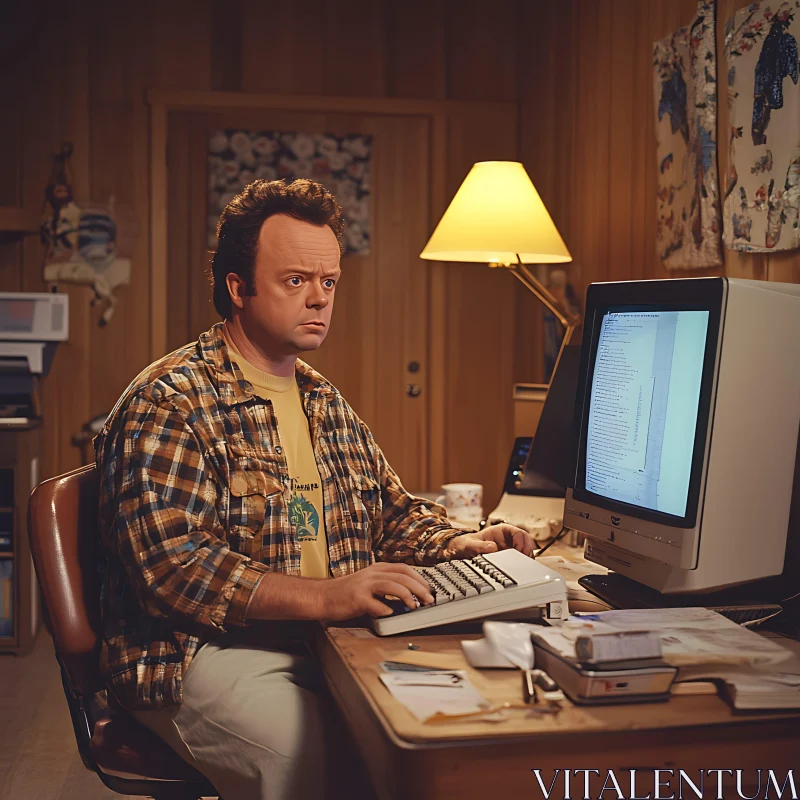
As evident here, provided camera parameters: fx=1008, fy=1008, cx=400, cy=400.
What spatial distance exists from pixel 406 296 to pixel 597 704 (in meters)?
3.50

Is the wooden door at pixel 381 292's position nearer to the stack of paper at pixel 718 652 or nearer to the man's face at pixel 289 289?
the man's face at pixel 289 289

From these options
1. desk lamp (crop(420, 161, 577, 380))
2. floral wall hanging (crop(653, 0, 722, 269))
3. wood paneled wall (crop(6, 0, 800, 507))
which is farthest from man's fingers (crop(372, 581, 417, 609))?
wood paneled wall (crop(6, 0, 800, 507))

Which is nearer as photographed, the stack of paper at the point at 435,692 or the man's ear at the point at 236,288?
the stack of paper at the point at 435,692

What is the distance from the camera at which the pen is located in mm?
1036

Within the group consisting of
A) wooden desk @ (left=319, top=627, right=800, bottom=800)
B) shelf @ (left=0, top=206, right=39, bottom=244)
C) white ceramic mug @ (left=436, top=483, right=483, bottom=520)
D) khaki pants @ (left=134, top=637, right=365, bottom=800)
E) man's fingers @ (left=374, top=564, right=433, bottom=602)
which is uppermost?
shelf @ (left=0, top=206, right=39, bottom=244)

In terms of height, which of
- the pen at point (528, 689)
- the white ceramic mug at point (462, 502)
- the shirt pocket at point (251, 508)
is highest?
the shirt pocket at point (251, 508)

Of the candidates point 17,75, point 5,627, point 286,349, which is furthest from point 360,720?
point 17,75

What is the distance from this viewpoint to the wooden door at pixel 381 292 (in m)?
4.30

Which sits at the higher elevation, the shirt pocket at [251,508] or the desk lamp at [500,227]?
the desk lamp at [500,227]

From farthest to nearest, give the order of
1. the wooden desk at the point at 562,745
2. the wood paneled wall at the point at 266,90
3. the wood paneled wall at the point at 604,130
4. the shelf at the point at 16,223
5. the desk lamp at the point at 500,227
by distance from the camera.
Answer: the wood paneled wall at the point at 266,90 → the shelf at the point at 16,223 → the wood paneled wall at the point at 604,130 → the desk lamp at the point at 500,227 → the wooden desk at the point at 562,745

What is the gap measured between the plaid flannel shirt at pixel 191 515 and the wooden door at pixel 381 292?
8.81 ft

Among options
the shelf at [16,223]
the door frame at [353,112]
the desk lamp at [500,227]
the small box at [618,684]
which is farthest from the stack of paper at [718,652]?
the shelf at [16,223]

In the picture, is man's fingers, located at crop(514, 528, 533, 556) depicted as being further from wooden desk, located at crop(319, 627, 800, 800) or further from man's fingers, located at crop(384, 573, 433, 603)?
wooden desk, located at crop(319, 627, 800, 800)

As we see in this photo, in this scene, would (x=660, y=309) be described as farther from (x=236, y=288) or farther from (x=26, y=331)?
(x=26, y=331)
